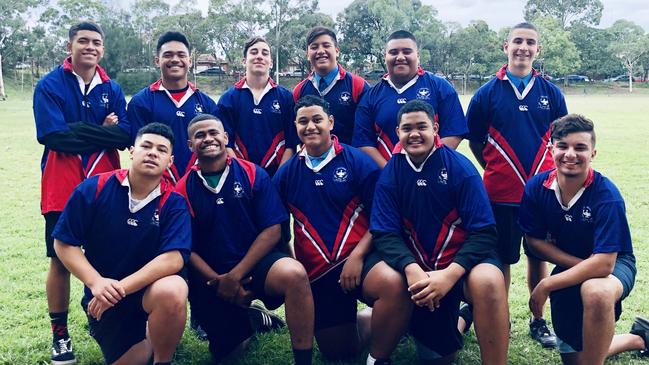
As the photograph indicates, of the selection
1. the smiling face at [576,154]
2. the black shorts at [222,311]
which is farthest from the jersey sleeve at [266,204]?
the smiling face at [576,154]

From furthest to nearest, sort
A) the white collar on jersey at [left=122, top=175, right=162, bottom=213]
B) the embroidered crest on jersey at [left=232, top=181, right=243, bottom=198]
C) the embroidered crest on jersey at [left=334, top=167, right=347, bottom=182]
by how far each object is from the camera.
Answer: the embroidered crest on jersey at [left=334, top=167, right=347, bottom=182] < the embroidered crest on jersey at [left=232, top=181, right=243, bottom=198] < the white collar on jersey at [left=122, top=175, right=162, bottom=213]

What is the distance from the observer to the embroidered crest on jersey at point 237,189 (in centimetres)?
425

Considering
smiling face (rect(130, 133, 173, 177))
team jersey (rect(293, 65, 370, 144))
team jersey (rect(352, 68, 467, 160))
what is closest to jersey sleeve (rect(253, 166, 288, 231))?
smiling face (rect(130, 133, 173, 177))

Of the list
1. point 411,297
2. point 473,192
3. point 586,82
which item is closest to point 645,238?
point 473,192

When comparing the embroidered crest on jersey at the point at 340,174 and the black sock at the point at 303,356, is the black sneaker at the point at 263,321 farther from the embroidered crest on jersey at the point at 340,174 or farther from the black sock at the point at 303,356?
the embroidered crest on jersey at the point at 340,174

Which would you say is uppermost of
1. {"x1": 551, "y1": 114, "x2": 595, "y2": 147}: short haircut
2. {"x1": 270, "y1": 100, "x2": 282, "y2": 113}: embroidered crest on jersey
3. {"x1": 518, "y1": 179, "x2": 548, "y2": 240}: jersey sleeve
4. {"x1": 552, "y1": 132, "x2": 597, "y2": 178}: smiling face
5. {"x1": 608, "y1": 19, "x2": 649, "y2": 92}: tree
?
{"x1": 608, "y1": 19, "x2": 649, "y2": 92}: tree

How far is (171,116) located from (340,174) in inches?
60.9

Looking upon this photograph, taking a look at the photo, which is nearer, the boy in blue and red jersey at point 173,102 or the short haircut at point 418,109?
the short haircut at point 418,109

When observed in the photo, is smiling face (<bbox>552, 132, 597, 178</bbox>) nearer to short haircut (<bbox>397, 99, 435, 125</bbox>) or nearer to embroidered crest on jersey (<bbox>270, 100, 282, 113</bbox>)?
short haircut (<bbox>397, 99, 435, 125</bbox>)

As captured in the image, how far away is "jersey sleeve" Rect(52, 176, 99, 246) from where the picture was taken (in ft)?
12.3

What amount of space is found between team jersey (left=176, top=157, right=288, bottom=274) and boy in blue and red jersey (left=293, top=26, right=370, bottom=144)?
1.28m

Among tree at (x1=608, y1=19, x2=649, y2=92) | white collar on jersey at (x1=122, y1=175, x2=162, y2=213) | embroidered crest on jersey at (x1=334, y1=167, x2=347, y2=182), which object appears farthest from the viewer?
tree at (x1=608, y1=19, x2=649, y2=92)

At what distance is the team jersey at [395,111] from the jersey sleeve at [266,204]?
966 millimetres

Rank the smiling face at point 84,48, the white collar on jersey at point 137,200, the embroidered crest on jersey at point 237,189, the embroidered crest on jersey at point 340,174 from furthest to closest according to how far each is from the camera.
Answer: the smiling face at point 84,48
the embroidered crest on jersey at point 340,174
the embroidered crest on jersey at point 237,189
the white collar on jersey at point 137,200
